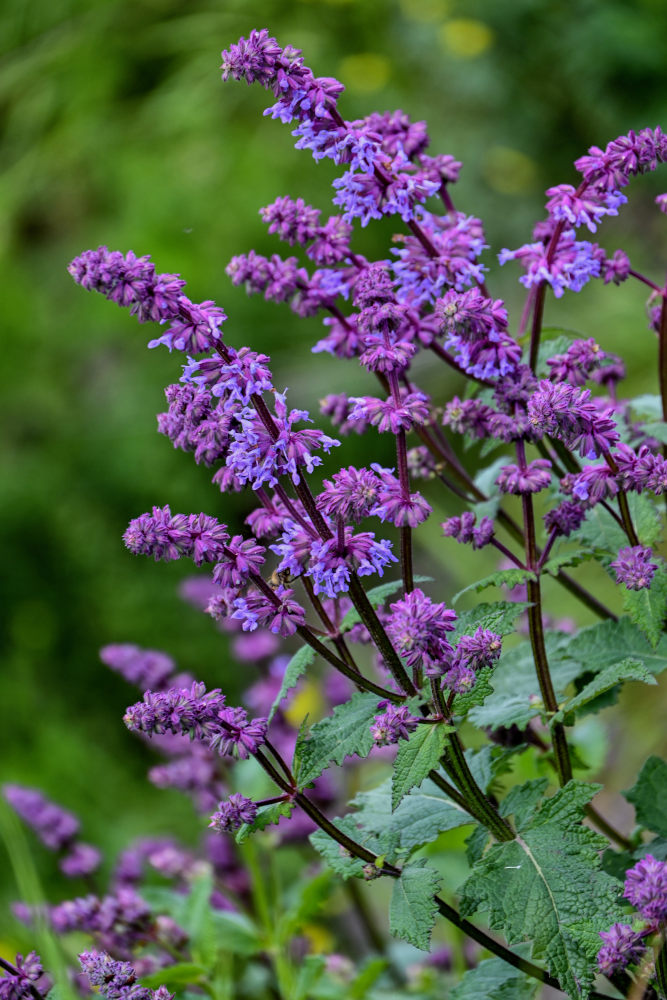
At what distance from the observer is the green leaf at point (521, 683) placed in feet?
3.33

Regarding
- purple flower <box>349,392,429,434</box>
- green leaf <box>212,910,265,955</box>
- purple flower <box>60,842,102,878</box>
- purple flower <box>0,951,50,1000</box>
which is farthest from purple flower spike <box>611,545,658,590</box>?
purple flower <box>60,842,102,878</box>

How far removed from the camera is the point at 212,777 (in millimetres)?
1467

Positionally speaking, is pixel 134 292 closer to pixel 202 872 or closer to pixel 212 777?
pixel 212 777

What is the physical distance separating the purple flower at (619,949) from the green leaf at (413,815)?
17 cm

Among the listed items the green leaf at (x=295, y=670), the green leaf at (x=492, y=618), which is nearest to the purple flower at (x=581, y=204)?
the green leaf at (x=492, y=618)

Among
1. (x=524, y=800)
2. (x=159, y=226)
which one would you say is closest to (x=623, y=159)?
(x=524, y=800)

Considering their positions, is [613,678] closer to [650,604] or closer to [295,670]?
[650,604]

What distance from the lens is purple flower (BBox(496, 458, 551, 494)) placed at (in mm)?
916

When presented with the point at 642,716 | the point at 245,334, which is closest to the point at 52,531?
the point at 245,334

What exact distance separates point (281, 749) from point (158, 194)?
289 cm

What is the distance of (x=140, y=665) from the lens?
1.30 metres

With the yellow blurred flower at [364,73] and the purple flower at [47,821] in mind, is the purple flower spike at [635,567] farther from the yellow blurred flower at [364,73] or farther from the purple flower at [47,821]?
the yellow blurred flower at [364,73]

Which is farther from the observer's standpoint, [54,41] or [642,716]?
[54,41]

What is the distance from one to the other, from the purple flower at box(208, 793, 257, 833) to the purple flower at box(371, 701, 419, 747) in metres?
0.12
